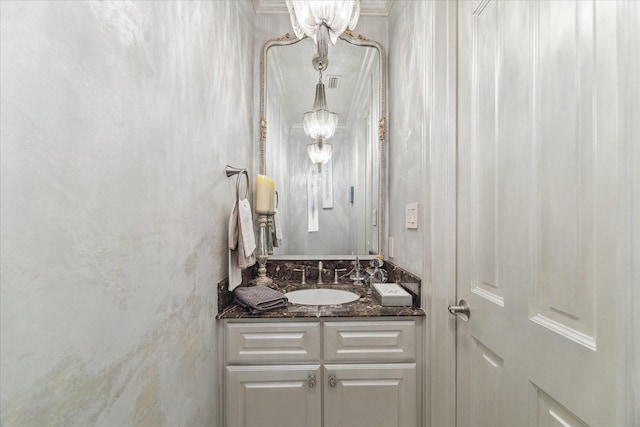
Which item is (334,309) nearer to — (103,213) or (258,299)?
(258,299)

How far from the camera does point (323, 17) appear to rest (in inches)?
47.0

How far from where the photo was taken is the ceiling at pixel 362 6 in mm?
1817

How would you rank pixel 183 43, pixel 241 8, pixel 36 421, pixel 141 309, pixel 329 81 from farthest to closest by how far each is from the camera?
pixel 329 81, pixel 241 8, pixel 183 43, pixel 141 309, pixel 36 421

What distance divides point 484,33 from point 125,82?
1129mm

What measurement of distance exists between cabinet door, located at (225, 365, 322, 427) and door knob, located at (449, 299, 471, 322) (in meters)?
0.64

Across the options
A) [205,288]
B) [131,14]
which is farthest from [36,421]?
[131,14]

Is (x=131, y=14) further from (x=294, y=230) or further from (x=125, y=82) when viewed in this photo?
(x=294, y=230)

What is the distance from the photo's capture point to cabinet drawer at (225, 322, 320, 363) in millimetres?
1242

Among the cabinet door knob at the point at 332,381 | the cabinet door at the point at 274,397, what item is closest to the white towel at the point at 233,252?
the cabinet door at the point at 274,397

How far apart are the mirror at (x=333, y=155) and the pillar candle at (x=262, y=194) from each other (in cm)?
21

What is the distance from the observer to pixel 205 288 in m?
1.13

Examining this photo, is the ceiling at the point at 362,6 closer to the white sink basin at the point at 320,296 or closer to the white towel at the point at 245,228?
the white towel at the point at 245,228

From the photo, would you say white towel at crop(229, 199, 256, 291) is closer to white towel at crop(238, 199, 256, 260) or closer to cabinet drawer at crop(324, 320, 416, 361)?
white towel at crop(238, 199, 256, 260)

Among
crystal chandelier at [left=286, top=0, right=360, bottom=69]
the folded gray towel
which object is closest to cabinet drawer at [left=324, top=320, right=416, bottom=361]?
the folded gray towel
